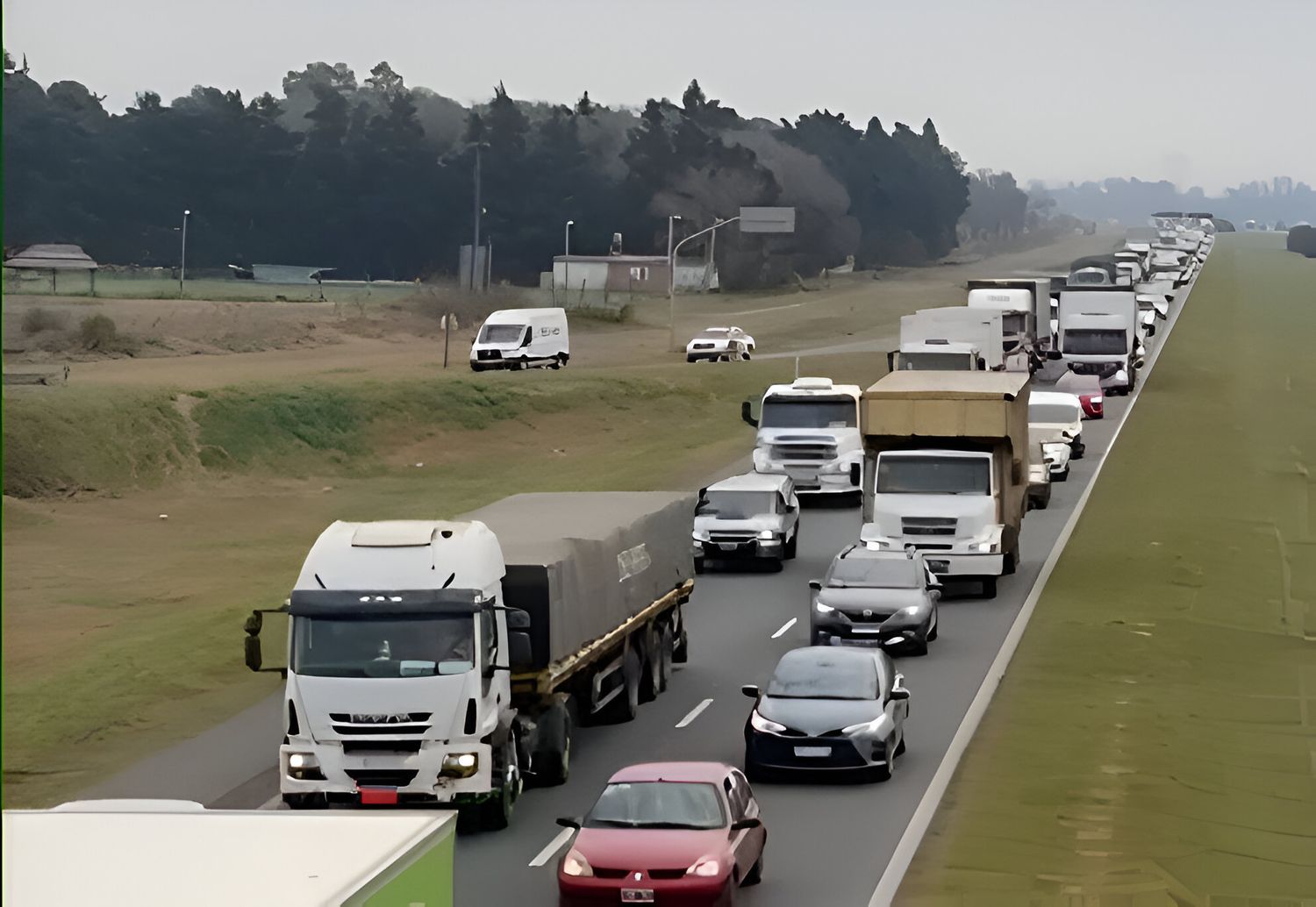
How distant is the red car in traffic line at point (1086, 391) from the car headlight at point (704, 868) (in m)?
56.6

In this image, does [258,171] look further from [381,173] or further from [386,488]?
[386,488]

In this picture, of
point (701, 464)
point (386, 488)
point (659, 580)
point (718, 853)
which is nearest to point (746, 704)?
point (659, 580)

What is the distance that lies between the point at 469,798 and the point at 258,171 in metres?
150

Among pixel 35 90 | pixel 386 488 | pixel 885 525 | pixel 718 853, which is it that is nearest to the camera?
pixel 718 853

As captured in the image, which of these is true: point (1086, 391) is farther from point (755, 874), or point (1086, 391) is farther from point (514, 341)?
point (755, 874)

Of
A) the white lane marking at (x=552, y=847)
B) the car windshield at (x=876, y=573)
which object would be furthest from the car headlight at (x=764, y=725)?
the car windshield at (x=876, y=573)

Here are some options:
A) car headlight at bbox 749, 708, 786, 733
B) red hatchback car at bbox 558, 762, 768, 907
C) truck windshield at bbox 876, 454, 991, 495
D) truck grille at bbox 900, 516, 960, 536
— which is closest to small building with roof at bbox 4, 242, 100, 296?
truck windshield at bbox 876, 454, 991, 495

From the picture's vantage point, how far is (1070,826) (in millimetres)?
23172

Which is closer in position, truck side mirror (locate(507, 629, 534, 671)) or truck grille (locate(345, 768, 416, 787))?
truck grille (locate(345, 768, 416, 787))

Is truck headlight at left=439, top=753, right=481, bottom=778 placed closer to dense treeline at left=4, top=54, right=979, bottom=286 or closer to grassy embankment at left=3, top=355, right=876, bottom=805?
grassy embankment at left=3, top=355, right=876, bottom=805

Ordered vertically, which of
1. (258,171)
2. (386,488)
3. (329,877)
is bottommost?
(386,488)

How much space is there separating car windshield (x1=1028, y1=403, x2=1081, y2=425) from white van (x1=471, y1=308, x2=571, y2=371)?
1270 inches

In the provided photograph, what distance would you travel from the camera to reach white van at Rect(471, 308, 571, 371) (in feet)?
293

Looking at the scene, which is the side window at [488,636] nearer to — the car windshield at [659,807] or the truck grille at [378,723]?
the truck grille at [378,723]
